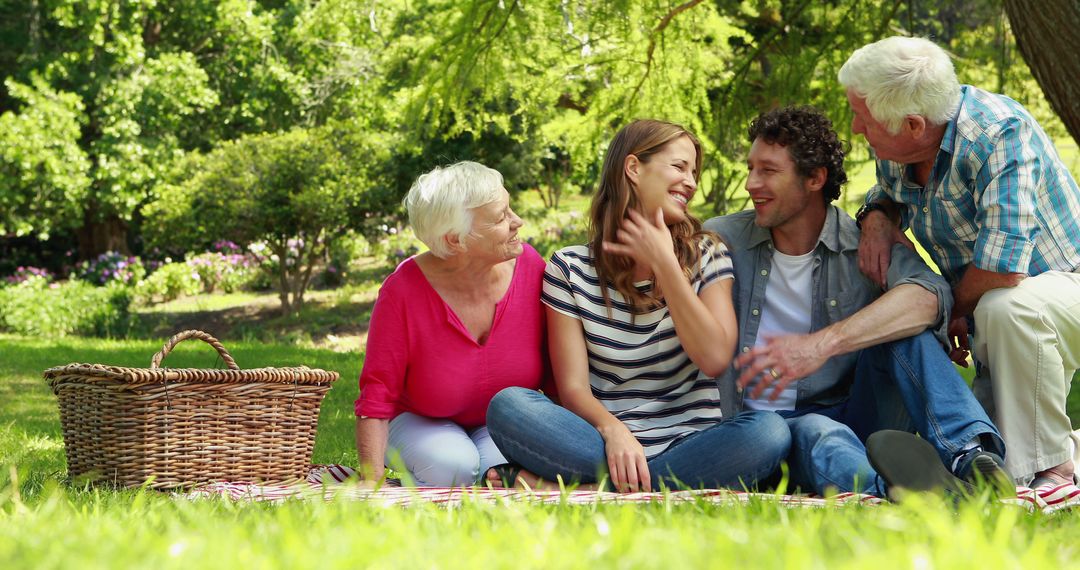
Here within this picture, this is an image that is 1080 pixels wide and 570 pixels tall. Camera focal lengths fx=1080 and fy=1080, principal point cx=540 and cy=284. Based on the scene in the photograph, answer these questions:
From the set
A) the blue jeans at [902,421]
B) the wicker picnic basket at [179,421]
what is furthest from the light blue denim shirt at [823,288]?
the wicker picnic basket at [179,421]

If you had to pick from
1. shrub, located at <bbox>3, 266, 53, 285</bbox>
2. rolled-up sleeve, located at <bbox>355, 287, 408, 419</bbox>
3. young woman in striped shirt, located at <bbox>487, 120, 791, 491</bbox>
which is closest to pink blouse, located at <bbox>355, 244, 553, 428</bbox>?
rolled-up sleeve, located at <bbox>355, 287, 408, 419</bbox>

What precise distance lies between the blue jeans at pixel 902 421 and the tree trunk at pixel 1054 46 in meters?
2.23

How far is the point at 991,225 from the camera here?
3.19 m

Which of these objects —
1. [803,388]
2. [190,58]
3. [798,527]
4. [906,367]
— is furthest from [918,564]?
[190,58]

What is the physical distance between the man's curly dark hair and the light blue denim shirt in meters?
0.18

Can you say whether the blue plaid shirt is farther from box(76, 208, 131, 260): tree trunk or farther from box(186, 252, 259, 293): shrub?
box(76, 208, 131, 260): tree trunk

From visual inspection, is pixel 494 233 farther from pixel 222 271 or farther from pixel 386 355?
pixel 222 271

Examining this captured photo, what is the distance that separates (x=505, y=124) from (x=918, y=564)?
9.06 meters

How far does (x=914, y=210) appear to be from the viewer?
11.8ft

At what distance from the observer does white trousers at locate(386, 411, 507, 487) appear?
11.0 ft

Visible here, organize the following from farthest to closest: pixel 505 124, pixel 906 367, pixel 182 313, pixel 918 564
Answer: pixel 182 313, pixel 505 124, pixel 906 367, pixel 918 564

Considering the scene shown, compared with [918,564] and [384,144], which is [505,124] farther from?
[918,564]

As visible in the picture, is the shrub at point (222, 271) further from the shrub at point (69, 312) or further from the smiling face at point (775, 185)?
the smiling face at point (775, 185)

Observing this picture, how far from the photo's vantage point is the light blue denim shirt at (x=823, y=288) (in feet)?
11.4
